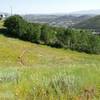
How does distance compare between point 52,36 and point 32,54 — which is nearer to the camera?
point 32,54

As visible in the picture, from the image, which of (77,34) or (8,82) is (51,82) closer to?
(8,82)

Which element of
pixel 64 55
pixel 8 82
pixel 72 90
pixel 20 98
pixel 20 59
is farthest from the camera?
pixel 64 55

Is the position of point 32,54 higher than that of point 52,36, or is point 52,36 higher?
point 52,36

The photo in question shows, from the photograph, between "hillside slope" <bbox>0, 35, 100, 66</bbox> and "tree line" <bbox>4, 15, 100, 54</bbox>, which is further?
"tree line" <bbox>4, 15, 100, 54</bbox>

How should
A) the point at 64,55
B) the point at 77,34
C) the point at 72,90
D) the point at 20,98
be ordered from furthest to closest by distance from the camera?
the point at 77,34
the point at 64,55
the point at 72,90
the point at 20,98

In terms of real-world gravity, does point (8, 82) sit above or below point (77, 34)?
above

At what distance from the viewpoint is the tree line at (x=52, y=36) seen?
108 metres

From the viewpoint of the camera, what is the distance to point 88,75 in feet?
29.1

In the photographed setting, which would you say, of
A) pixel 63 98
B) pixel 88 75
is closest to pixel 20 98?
pixel 63 98

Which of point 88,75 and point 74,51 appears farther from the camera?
point 74,51

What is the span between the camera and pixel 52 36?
4360 inches

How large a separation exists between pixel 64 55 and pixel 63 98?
3515 inches

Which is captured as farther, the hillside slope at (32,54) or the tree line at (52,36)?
the tree line at (52,36)

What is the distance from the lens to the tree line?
4264 inches
